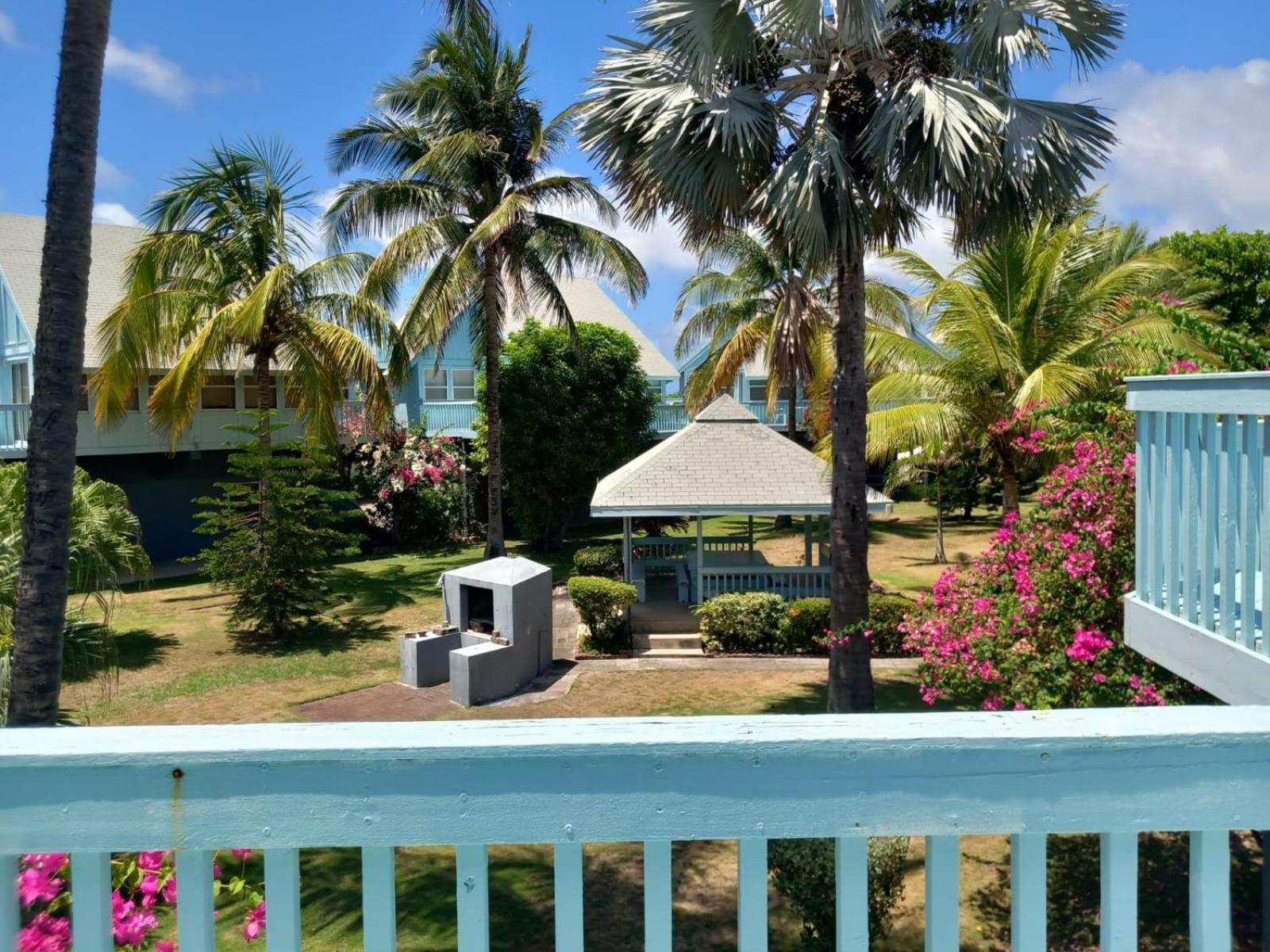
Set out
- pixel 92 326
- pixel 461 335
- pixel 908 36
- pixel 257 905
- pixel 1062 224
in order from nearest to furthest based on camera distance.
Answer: pixel 257 905
pixel 908 36
pixel 1062 224
pixel 92 326
pixel 461 335

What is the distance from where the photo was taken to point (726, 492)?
16.3m

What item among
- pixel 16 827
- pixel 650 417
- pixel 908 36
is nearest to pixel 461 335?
pixel 650 417

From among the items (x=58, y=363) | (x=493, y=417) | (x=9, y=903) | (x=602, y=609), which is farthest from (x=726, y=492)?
(x=9, y=903)

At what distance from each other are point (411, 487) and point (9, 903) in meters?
26.1

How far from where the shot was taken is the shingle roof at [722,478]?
16016 millimetres

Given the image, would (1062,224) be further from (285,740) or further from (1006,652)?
(285,740)

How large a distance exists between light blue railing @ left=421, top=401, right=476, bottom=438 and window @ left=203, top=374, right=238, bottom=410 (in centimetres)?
653

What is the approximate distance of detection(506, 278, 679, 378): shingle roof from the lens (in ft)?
115

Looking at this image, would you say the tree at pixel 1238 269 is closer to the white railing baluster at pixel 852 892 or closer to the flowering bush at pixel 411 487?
the flowering bush at pixel 411 487

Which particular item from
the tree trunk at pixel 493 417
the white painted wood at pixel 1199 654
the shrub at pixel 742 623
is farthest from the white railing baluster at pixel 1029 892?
the tree trunk at pixel 493 417

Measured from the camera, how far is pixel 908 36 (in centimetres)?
995

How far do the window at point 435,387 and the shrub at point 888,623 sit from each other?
68.6 ft

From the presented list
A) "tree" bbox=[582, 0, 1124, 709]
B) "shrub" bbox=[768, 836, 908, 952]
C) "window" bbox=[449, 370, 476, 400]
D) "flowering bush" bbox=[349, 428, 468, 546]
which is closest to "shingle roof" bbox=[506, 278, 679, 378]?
"window" bbox=[449, 370, 476, 400]

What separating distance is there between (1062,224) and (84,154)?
50.5 feet
